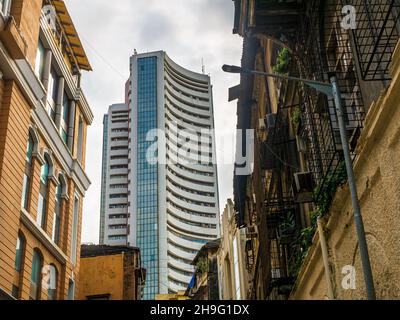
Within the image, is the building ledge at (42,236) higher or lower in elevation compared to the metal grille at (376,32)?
higher

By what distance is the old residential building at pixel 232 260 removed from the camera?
31906 mm

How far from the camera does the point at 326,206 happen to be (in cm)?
1070

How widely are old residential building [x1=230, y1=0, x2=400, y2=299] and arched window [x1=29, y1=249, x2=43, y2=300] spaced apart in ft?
36.6

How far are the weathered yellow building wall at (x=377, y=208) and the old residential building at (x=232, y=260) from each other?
67.7ft

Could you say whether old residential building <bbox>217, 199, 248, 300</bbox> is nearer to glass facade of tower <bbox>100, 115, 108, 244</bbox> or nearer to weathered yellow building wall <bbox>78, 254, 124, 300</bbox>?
weathered yellow building wall <bbox>78, 254, 124, 300</bbox>

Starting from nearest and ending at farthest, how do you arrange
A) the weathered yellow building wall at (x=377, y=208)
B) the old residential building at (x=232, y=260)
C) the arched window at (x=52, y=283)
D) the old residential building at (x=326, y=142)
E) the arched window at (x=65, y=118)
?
the weathered yellow building wall at (x=377, y=208) → the old residential building at (x=326, y=142) → the arched window at (x=52, y=283) → the old residential building at (x=232, y=260) → the arched window at (x=65, y=118)

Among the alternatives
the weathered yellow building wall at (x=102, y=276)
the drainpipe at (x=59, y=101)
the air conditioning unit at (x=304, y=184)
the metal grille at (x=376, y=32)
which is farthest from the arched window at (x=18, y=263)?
the metal grille at (x=376, y=32)

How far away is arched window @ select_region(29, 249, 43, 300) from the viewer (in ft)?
84.0

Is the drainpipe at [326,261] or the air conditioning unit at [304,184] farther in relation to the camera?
the air conditioning unit at [304,184]

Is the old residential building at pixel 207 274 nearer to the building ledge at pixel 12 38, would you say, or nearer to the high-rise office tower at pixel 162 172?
the building ledge at pixel 12 38

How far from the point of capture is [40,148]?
27.0 m

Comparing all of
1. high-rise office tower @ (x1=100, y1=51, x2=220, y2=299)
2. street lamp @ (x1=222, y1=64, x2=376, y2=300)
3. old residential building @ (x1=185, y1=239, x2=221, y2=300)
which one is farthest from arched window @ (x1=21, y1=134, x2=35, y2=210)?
high-rise office tower @ (x1=100, y1=51, x2=220, y2=299)

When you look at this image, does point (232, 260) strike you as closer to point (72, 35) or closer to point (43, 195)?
point (43, 195)

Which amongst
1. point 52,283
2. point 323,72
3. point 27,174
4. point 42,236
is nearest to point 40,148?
point 27,174
